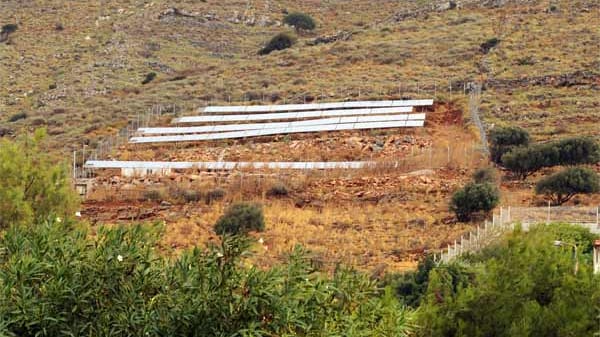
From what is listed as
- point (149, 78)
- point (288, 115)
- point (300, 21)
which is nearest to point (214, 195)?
point (288, 115)

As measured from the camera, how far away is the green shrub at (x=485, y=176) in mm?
34344

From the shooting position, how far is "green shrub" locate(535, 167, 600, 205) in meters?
32.6

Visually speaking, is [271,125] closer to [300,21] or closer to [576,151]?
[576,151]

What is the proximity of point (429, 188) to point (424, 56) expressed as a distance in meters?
24.6

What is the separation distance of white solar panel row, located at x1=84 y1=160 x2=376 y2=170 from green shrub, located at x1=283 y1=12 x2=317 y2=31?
34.4 meters

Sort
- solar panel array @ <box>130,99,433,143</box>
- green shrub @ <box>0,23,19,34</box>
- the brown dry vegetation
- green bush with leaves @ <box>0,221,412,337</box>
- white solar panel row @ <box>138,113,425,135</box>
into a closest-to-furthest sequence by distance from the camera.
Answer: green bush with leaves @ <box>0,221,412,337</box> < the brown dry vegetation < solar panel array @ <box>130,99,433,143</box> < white solar panel row @ <box>138,113,425,135</box> < green shrub @ <box>0,23,19,34</box>

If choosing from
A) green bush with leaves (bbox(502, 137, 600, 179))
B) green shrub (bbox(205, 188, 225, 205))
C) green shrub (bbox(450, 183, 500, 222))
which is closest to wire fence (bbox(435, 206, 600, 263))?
green shrub (bbox(450, 183, 500, 222))

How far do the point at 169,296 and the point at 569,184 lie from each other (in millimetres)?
21488

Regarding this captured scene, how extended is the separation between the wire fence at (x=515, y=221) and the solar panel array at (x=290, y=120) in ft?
51.6

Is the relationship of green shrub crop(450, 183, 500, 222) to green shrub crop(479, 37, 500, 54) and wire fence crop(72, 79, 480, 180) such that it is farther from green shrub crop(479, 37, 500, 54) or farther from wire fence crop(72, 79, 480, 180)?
green shrub crop(479, 37, 500, 54)

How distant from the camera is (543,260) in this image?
→ 1708 centimetres

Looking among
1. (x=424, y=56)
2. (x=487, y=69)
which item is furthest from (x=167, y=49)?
(x=487, y=69)

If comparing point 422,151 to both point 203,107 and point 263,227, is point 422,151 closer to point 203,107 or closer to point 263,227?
point 263,227

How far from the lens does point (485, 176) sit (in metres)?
34.6
